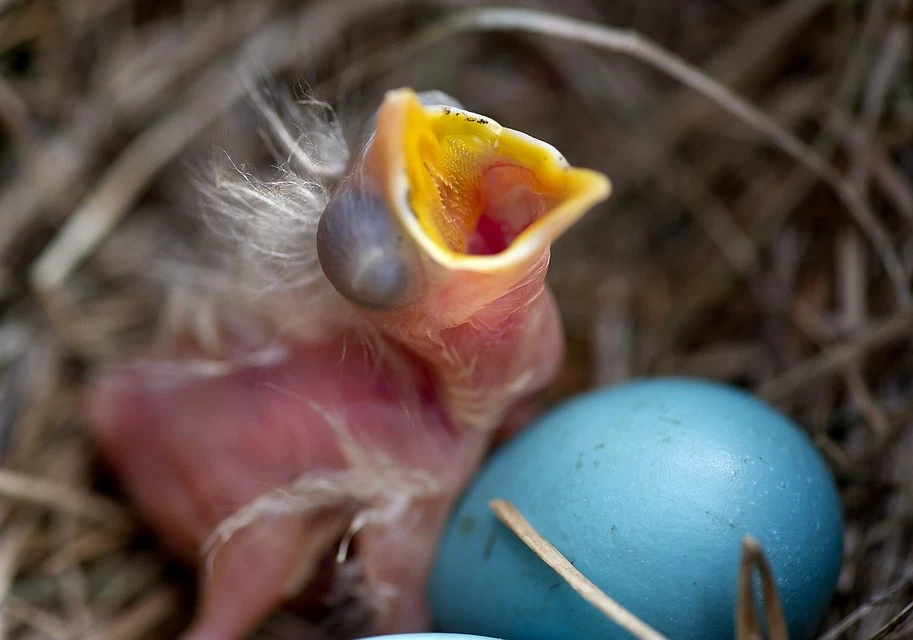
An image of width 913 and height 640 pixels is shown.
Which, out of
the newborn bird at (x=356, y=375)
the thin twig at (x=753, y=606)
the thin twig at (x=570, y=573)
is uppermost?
the newborn bird at (x=356, y=375)

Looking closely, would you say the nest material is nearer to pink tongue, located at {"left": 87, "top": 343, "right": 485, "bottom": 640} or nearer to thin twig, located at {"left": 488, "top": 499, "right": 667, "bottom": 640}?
pink tongue, located at {"left": 87, "top": 343, "right": 485, "bottom": 640}

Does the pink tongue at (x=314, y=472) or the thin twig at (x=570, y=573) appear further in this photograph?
the pink tongue at (x=314, y=472)

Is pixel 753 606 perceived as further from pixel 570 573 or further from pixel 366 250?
pixel 366 250

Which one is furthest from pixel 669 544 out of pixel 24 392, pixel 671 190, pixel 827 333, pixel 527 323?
pixel 24 392

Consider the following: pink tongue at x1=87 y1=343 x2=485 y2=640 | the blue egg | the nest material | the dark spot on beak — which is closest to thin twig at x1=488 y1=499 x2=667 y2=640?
the blue egg

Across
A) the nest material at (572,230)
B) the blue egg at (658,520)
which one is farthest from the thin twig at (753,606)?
the nest material at (572,230)

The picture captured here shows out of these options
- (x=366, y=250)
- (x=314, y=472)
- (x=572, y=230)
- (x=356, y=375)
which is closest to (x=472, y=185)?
(x=366, y=250)

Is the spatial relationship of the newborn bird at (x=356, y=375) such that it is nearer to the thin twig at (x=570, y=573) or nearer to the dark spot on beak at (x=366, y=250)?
the dark spot on beak at (x=366, y=250)

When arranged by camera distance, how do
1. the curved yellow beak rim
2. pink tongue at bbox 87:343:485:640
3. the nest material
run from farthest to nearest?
1. the nest material
2. pink tongue at bbox 87:343:485:640
3. the curved yellow beak rim
